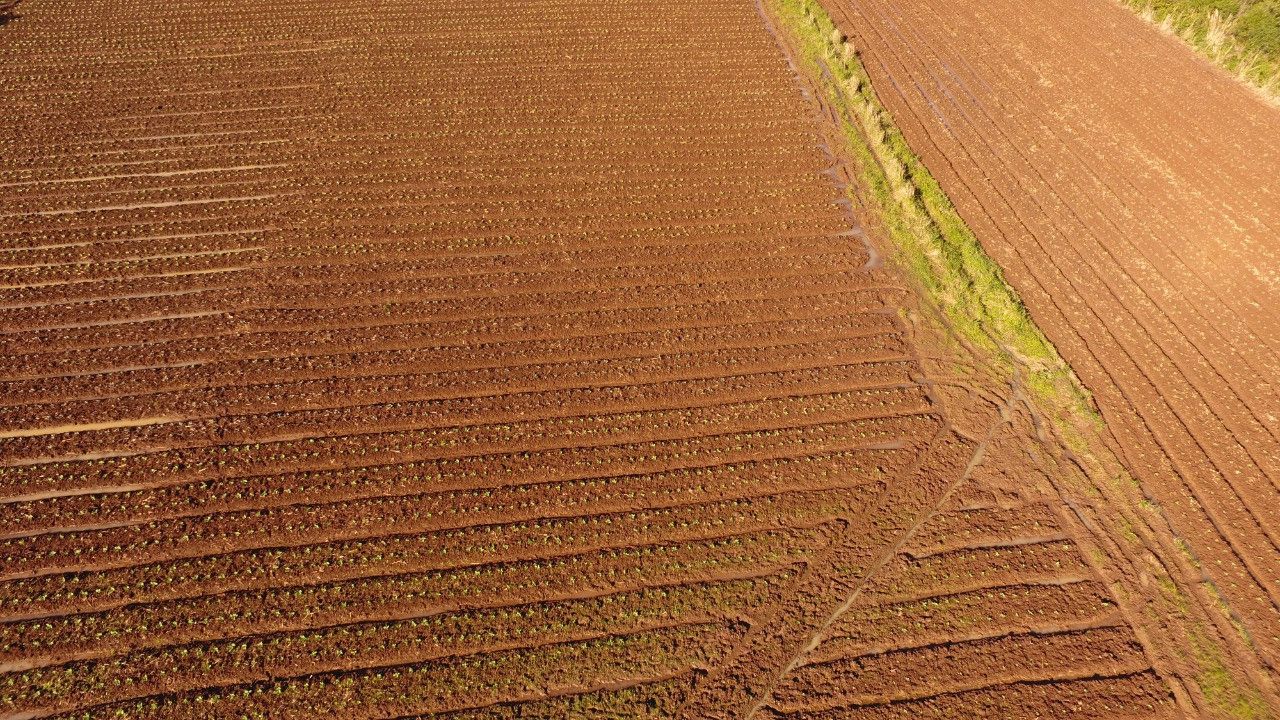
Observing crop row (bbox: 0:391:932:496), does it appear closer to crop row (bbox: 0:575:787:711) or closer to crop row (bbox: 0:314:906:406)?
crop row (bbox: 0:314:906:406)

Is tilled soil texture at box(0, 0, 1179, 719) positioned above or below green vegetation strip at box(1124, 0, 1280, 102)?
below

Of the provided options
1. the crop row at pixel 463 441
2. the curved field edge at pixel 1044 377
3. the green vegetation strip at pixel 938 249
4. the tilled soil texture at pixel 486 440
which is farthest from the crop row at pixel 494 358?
the curved field edge at pixel 1044 377

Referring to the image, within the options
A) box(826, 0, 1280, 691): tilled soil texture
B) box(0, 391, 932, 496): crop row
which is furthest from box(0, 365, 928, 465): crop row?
box(826, 0, 1280, 691): tilled soil texture

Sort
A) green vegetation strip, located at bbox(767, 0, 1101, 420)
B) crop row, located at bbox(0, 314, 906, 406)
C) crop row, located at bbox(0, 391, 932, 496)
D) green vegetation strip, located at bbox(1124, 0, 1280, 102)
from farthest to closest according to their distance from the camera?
1. green vegetation strip, located at bbox(1124, 0, 1280, 102)
2. green vegetation strip, located at bbox(767, 0, 1101, 420)
3. crop row, located at bbox(0, 314, 906, 406)
4. crop row, located at bbox(0, 391, 932, 496)

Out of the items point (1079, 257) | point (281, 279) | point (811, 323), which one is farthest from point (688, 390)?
point (1079, 257)

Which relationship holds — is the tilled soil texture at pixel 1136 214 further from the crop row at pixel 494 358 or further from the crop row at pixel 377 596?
the crop row at pixel 377 596

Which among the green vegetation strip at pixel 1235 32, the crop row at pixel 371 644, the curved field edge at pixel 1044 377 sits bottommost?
Answer: the crop row at pixel 371 644

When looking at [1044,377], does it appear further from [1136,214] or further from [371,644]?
[371,644]
